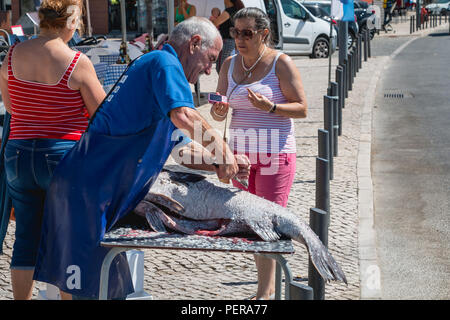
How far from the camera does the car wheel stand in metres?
23.9

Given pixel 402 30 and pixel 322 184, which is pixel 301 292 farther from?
pixel 402 30

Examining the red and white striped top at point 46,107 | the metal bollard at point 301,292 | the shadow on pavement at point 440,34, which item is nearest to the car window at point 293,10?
the shadow on pavement at point 440,34

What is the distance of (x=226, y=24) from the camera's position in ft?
44.8

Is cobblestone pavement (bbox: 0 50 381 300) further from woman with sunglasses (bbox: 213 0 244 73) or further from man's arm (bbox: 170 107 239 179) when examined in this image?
woman with sunglasses (bbox: 213 0 244 73)

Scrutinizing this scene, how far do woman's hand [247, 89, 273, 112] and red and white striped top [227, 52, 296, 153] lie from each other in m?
0.12

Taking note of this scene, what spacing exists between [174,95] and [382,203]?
4.98m

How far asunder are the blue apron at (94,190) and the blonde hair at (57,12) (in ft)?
2.14

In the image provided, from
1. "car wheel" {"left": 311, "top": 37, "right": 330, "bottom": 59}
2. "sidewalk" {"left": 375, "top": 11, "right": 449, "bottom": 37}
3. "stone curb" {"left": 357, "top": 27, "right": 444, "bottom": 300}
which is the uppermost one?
→ "stone curb" {"left": 357, "top": 27, "right": 444, "bottom": 300}

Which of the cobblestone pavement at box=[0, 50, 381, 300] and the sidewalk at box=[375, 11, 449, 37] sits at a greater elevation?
the cobblestone pavement at box=[0, 50, 381, 300]

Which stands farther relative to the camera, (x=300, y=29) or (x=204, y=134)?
(x=300, y=29)

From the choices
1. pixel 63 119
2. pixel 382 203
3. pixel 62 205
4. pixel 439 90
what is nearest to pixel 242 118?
pixel 63 119

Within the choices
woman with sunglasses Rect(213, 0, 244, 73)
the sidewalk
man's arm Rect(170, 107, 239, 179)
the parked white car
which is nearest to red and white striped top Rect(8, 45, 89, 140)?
man's arm Rect(170, 107, 239, 179)

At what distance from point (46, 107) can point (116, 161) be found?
589 millimetres

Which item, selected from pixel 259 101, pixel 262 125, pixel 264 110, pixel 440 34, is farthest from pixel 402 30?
pixel 259 101
